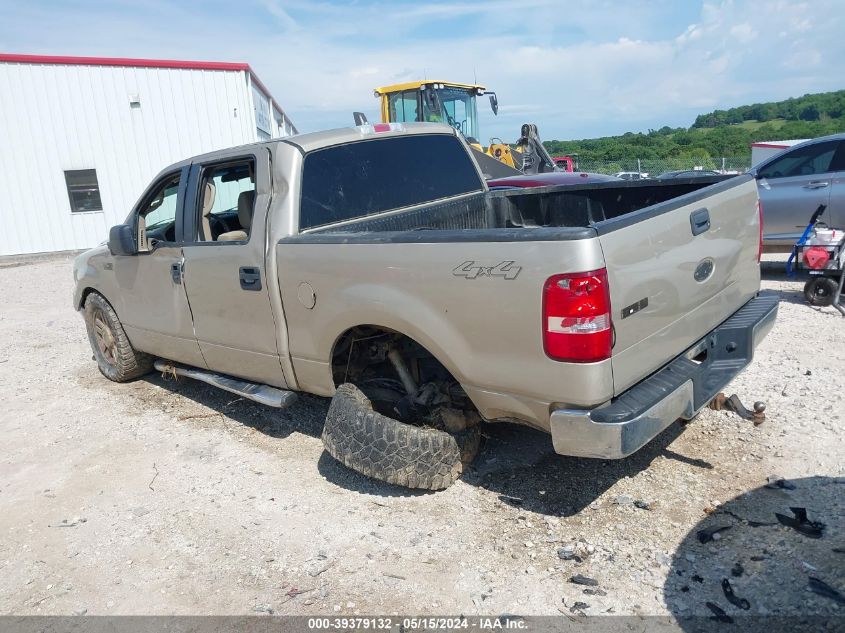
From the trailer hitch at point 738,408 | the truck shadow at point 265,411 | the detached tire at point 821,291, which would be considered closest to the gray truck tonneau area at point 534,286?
the trailer hitch at point 738,408

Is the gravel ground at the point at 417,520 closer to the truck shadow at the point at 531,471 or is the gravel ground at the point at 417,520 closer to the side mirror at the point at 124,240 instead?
the truck shadow at the point at 531,471

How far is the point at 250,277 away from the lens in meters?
3.99

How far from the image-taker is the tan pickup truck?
9.19ft

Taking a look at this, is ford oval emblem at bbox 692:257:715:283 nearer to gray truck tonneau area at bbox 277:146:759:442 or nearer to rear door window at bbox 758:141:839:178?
gray truck tonneau area at bbox 277:146:759:442

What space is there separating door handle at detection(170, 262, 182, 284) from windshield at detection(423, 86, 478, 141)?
34.7ft

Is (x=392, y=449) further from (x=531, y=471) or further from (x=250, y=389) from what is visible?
(x=250, y=389)

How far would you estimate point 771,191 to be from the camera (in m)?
8.36

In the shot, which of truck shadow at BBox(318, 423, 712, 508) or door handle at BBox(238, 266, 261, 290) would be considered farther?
door handle at BBox(238, 266, 261, 290)

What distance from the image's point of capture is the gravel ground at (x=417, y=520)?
2.83 metres

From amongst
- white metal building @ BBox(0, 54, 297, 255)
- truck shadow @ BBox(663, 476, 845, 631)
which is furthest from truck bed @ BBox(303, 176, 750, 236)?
white metal building @ BBox(0, 54, 297, 255)

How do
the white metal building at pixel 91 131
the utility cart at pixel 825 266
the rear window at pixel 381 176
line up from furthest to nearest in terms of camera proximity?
the white metal building at pixel 91 131 → the utility cart at pixel 825 266 → the rear window at pixel 381 176

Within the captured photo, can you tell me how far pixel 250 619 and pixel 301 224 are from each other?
2.18 metres

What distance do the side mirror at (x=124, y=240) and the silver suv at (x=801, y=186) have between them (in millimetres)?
7438

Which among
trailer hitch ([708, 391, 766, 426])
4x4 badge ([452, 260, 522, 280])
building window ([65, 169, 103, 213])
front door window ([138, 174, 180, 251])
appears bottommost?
trailer hitch ([708, 391, 766, 426])
